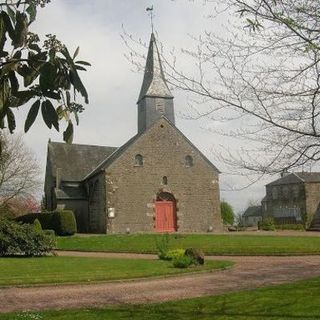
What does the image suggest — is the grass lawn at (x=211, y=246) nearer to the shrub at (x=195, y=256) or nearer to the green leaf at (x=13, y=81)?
the shrub at (x=195, y=256)

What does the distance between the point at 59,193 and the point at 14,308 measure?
30.3 m

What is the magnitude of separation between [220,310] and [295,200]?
5266 centimetres

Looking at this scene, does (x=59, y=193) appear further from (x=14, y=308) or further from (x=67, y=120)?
(x=67, y=120)

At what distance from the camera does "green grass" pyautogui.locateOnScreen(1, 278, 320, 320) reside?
27.2 feet

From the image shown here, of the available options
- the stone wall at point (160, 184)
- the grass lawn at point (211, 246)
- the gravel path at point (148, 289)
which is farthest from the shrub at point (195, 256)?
the stone wall at point (160, 184)

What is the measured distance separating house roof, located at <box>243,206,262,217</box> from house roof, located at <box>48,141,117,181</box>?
169 feet

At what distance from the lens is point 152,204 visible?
123ft

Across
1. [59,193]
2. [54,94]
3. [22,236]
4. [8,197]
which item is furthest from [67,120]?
[8,197]

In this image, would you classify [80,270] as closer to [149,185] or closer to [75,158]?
[149,185]

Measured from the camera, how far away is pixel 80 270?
50.0 feet

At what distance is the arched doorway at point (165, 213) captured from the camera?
37.6m

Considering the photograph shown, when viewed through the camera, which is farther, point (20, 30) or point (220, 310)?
point (220, 310)

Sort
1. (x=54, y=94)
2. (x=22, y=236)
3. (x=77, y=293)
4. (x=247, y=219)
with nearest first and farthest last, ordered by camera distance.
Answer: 1. (x=54, y=94)
2. (x=77, y=293)
3. (x=22, y=236)
4. (x=247, y=219)

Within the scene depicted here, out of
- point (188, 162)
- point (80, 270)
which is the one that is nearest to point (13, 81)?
point (80, 270)
